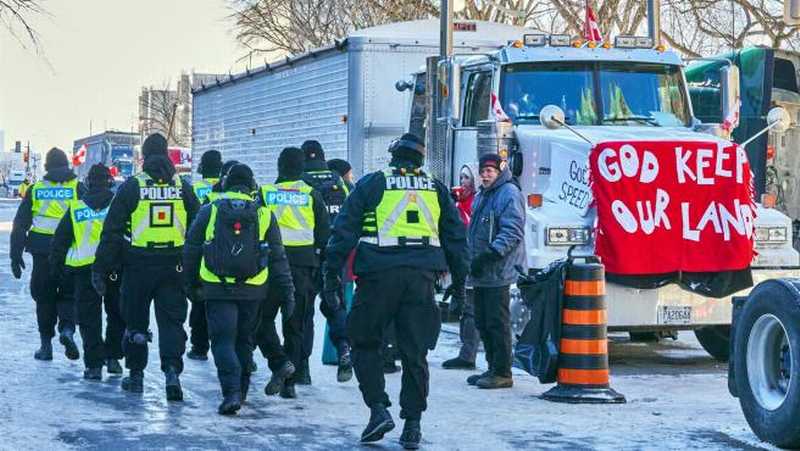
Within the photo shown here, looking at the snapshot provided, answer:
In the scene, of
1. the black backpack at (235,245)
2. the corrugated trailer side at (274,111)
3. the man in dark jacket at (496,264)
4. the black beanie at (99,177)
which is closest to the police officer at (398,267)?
the black backpack at (235,245)

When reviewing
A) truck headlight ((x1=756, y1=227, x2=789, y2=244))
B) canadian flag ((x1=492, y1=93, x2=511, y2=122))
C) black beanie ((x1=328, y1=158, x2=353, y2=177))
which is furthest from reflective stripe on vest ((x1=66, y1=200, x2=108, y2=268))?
truck headlight ((x1=756, y1=227, x2=789, y2=244))

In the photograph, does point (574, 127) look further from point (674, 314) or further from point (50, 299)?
point (50, 299)

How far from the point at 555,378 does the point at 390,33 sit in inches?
375

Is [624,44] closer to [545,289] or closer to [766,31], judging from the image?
[545,289]

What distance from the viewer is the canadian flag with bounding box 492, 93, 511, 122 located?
14.3 meters

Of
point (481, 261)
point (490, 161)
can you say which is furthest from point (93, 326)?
point (490, 161)

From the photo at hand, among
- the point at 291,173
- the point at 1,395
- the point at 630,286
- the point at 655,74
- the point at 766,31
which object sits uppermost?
the point at 766,31

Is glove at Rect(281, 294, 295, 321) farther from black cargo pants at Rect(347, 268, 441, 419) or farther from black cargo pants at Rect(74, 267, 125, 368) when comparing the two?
black cargo pants at Rect(74, 267, 125, 368)

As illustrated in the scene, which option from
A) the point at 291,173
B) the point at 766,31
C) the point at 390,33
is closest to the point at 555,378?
the point at 291,173

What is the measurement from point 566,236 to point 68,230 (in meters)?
4.22

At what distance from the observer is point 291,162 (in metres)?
11.7

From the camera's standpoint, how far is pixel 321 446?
9320 mm

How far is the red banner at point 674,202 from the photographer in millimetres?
12906

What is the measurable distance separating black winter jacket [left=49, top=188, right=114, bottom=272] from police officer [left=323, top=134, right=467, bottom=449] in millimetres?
3587
